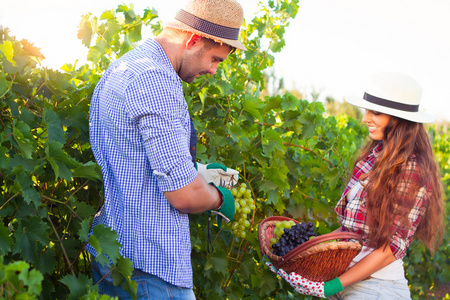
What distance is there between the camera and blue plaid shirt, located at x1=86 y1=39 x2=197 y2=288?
1.51m

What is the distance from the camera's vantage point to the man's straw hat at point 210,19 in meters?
1.72

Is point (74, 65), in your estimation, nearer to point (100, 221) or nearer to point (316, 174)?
point (100, 221)

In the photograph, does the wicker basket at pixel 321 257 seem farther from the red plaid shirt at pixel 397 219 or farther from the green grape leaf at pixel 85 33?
the green grape leaf at pixel 85 33

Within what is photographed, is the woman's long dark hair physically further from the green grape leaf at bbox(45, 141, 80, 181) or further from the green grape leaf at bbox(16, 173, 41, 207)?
the green grape leaf at bbox(16, 173, 41, 207)

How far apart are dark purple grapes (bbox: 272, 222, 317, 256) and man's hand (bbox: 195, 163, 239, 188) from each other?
0.46m

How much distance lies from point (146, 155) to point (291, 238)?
102cm

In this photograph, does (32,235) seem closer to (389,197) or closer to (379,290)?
(389,197)

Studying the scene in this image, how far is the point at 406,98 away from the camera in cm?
239

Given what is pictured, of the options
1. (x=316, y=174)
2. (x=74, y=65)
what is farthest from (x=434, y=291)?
(x=74, y=65)

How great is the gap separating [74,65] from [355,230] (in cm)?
186

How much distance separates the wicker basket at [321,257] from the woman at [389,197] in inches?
1.7

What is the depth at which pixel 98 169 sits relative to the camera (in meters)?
Answer: 1.75

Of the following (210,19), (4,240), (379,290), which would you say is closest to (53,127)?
(4,240)

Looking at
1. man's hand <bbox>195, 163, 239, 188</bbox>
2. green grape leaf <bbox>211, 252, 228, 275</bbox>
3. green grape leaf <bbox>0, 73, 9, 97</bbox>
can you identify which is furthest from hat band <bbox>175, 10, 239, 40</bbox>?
green grape leaf <bbox>211, 252, 228, 275</bbox>
